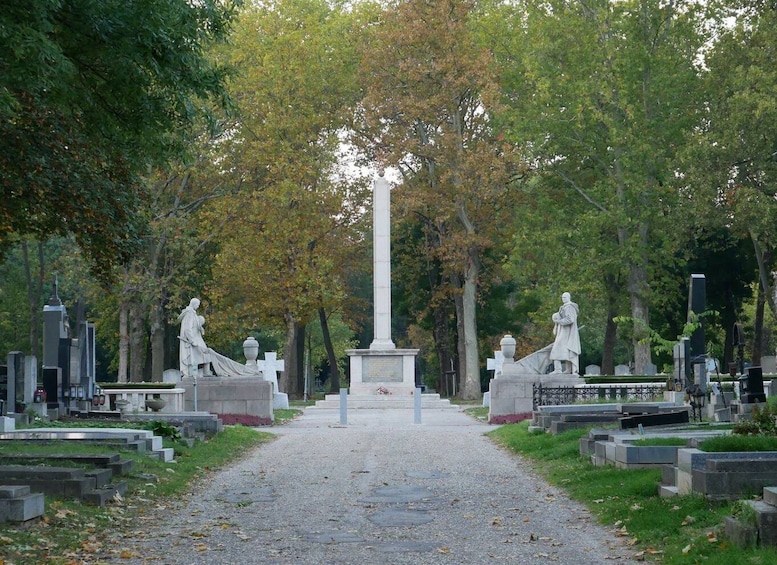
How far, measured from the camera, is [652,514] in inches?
446

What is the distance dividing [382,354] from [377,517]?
112 ft

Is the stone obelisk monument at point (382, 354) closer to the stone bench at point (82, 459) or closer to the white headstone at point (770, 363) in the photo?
the white headstone at point (770, 363)

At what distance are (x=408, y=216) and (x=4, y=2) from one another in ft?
131

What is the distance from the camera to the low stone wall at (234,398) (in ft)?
109

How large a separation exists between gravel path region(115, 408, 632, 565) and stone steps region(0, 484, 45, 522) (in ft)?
2.83

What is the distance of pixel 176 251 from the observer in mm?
51594

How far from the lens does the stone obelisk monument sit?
1811 inches

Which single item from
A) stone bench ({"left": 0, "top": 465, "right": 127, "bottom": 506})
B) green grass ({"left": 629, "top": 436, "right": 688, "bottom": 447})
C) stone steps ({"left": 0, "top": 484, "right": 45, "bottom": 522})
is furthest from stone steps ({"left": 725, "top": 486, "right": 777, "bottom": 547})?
stone bench ({"left": 0, "top": 465, "right": 127, "bottom": 506})

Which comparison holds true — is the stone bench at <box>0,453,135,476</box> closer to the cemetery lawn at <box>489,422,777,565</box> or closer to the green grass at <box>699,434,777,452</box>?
the cemetery lawn at <box>489,422,777,565</box>

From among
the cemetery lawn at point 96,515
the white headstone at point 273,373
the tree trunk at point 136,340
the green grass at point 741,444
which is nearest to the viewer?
the cemetery lawn at point 96,515

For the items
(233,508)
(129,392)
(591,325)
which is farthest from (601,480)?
(591,325)

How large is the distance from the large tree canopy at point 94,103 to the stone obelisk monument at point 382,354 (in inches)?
1081

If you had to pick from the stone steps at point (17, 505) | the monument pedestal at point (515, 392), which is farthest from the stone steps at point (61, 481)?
the monument pedestal at point (515, 392)

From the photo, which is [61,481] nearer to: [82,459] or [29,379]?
[82,459]
